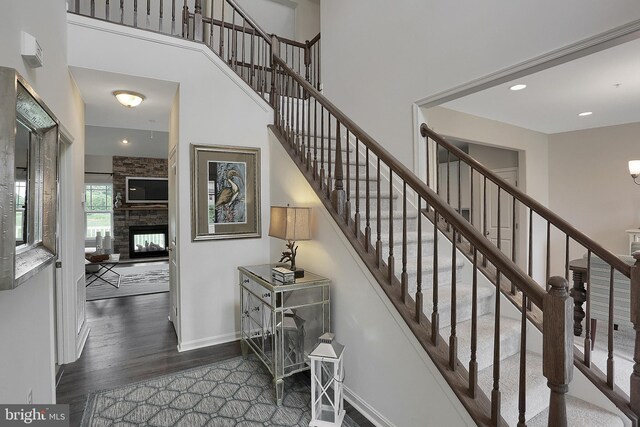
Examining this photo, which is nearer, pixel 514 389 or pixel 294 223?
pixel 514 389

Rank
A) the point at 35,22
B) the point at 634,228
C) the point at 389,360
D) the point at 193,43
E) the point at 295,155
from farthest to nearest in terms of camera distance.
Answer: the point at 634,228, the point at 193,43, the point at 295,155, the point at 389,360, the point at 35,22

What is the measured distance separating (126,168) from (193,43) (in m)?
7.02

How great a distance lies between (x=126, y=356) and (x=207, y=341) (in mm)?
736

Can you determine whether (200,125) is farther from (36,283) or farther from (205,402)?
(205,402)

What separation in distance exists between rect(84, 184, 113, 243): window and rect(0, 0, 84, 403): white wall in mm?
6923

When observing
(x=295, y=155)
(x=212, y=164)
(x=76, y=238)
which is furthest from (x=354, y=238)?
(x=76, y=238)

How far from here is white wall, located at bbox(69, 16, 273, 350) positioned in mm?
3027

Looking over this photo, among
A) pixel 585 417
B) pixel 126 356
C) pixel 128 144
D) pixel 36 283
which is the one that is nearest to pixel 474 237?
pixel 585 417

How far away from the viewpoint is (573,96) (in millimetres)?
3918

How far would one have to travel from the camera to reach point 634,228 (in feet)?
16.0

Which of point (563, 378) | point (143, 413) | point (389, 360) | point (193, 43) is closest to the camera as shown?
point (563, 378)

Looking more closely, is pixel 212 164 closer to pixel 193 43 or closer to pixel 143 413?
pixel 193 43

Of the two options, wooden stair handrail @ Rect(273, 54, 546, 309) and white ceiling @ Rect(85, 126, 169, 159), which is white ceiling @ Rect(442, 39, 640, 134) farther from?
white ceiling @ Rect(85, 126, 169, 159)

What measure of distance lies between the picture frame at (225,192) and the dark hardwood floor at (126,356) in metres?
1.15
